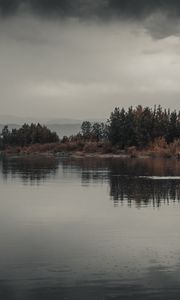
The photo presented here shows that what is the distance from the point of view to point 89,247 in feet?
70.3

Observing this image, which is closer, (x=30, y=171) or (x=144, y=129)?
(x=30, y=171)

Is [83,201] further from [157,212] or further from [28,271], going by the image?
[28,271]

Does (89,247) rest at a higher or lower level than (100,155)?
higher

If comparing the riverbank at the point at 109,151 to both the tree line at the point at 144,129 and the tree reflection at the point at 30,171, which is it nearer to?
the tree line at the point at 144,129

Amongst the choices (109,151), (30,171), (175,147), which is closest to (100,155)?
(109,151)

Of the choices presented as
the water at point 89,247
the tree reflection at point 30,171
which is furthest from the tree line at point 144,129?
the water at point 89,247

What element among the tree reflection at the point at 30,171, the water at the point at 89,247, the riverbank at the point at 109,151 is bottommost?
the tree reflection at the point at 30,171

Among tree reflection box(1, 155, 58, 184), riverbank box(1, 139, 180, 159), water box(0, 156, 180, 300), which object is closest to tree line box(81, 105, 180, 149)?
riverbank box(1, 139, 180, 159)

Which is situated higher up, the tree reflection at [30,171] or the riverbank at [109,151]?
the riverbank at [109,151]

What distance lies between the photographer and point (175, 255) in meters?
20.1

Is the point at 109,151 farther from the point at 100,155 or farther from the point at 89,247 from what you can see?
the point at 89,247

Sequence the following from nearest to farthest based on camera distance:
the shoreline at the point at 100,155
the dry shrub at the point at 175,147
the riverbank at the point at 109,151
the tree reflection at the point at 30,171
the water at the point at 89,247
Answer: the water at the point at 89,247 < the tree reflection at the point at 30,171 < the shoreline at the point at 100,155 < the dry shrub at the point at 175,147 < the riverbank at the point at 109,151

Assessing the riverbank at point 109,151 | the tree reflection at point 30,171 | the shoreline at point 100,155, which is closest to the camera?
the tree reflection at point 30,171

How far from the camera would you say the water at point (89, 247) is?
15.5 m
